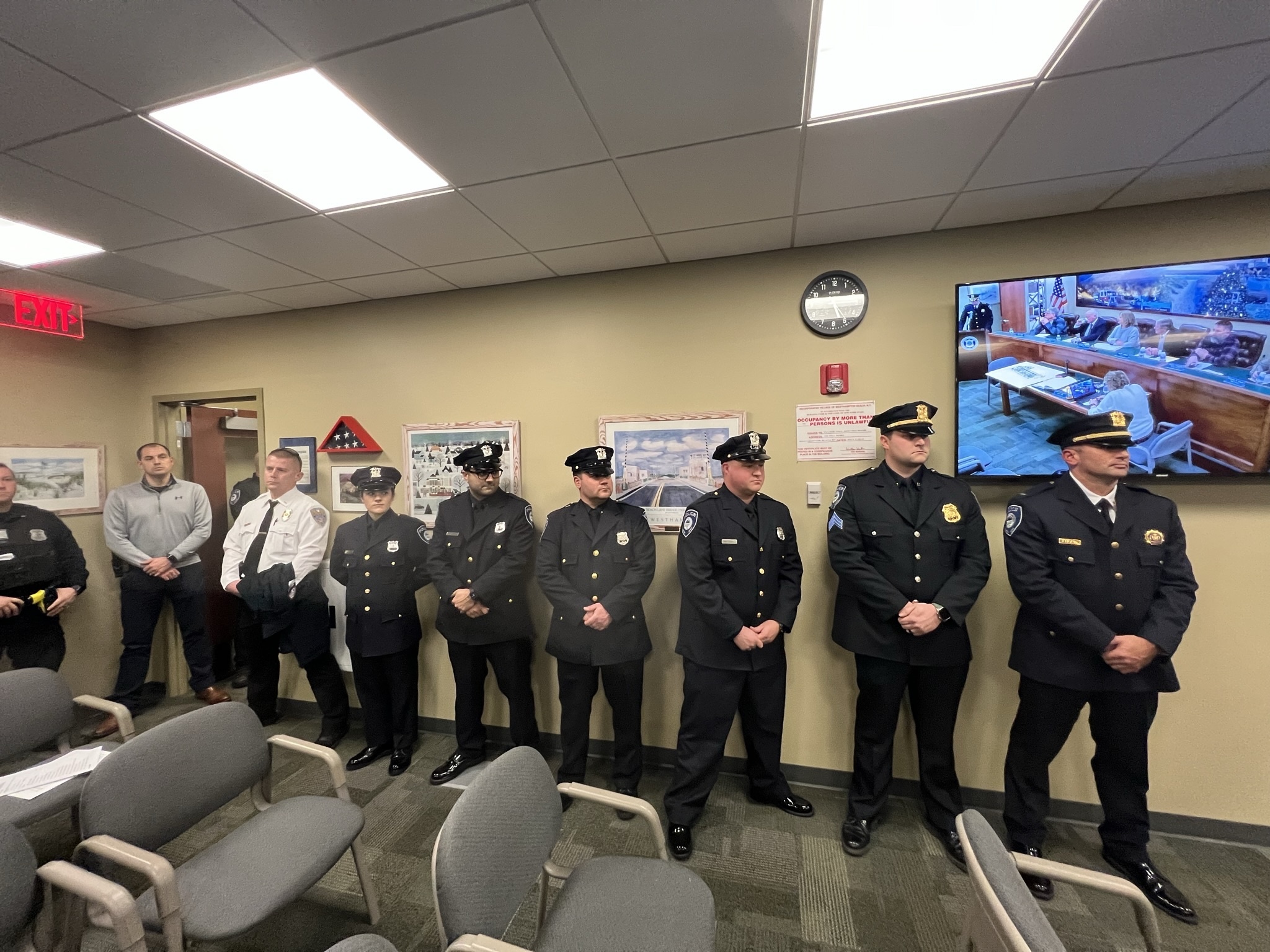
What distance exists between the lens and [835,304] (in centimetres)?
234

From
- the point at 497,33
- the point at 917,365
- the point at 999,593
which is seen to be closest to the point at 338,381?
the point at 497,33

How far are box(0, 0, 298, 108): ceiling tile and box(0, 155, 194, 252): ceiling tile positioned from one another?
74cm

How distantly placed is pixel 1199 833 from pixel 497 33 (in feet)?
13.2

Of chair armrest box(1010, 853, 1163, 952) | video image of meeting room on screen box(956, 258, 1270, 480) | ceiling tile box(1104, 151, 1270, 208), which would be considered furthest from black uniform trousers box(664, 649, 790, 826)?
ceiling tile box(1104, 151, 1270, 208)

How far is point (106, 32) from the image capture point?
3.66 ft

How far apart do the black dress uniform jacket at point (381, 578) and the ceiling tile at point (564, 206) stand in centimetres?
180

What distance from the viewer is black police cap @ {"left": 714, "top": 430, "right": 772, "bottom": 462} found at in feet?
6.84

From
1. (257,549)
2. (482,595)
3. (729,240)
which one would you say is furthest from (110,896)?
(729,240)

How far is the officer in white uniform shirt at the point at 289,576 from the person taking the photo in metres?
2.85

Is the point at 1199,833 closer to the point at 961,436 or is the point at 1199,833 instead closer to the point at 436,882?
the point at 961,436

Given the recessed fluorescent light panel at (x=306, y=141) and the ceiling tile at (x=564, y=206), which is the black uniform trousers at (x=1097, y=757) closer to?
the ceiling tile at (x=564, y=206)

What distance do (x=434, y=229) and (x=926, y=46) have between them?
1.89 m

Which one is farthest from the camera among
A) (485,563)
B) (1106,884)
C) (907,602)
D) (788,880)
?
(485,563)

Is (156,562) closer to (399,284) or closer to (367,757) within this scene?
(367,757)
